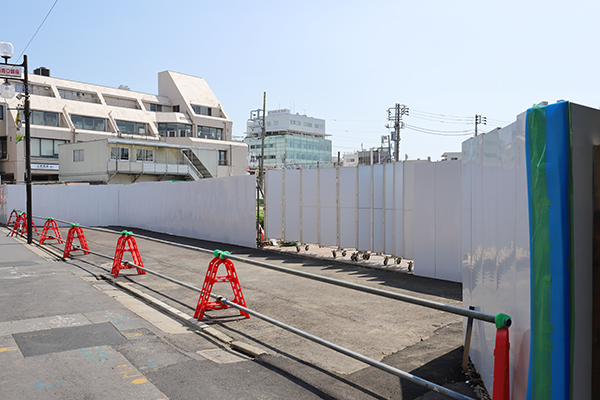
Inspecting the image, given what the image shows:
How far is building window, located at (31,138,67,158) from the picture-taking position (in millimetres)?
52375

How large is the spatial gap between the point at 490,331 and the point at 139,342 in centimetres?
497

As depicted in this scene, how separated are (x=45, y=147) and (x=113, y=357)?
177 ft

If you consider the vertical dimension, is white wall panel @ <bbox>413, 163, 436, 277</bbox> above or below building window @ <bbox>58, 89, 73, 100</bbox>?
below

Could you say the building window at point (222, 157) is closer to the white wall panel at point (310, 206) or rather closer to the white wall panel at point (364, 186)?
the white wall panel at point (310, 206)

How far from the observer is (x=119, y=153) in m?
52.1

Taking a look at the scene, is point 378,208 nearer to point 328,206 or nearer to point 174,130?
point 328,206

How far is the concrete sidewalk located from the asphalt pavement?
0.01m

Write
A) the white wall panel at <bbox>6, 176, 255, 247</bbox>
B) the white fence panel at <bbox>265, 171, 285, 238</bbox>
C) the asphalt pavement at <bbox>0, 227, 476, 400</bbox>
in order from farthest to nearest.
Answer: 1. the white wall panel at <bbox>6, 176, 255, 247</bbox>
2. the white fence panel at <bbox>265, 171, 285, 238</bbox>
3. the asphalt pavement at <bbox>0, 227, 476, 400</bbox>

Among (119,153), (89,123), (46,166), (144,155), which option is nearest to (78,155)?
(46,166)

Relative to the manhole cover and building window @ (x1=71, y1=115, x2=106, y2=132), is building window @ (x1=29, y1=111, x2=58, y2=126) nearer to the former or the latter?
building window @ (x1=71, y1=115, x2=106, y2=132)

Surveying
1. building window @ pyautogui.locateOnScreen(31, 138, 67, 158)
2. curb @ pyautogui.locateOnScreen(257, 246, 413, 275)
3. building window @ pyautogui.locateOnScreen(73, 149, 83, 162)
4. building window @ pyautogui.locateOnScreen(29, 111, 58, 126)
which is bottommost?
curb @ pyautogui.locateOnScreen(257, 246, 413, 275)

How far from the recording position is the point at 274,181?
18.4m

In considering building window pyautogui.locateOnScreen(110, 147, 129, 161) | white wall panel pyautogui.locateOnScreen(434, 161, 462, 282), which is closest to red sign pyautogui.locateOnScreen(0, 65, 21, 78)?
white wall panel pyautogui.locateOnScreen(434, 161, 462, 282)

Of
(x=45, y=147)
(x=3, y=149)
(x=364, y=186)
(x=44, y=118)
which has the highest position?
(x=44, y=118)
